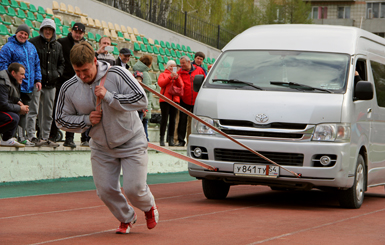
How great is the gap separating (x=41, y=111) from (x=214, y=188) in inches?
154

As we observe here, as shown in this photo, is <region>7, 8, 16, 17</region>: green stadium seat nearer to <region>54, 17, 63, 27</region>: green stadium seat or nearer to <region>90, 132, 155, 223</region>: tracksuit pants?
<region>54, 17, 63, 27</region>: green stadium seat

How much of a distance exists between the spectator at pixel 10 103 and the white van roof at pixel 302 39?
3.54 m

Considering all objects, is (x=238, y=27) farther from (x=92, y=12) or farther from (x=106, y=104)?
(x=106, y=104)

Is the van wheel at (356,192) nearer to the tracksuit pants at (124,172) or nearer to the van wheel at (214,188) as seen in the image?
the van wheel at (214,188)

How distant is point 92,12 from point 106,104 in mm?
21993

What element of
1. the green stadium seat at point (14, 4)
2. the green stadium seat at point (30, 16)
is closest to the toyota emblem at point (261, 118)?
the green stadium seat at point (30, 16)

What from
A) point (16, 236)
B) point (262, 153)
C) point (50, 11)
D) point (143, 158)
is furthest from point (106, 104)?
point (50, 11)

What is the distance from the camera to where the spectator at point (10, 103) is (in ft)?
34.4

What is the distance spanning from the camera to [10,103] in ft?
35.0

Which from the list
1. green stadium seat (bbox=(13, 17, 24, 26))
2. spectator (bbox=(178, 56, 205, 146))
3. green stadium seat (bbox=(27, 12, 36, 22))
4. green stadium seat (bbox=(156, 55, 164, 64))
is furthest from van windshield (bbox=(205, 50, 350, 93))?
green stadium seat (bbox=(156, 55, 164, 64))

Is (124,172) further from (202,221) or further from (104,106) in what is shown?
(202,221)

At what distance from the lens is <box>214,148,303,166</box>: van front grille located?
889 cm

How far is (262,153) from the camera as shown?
894 centimetres

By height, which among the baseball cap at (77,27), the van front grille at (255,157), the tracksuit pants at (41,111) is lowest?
the van front grille at (255,157)
